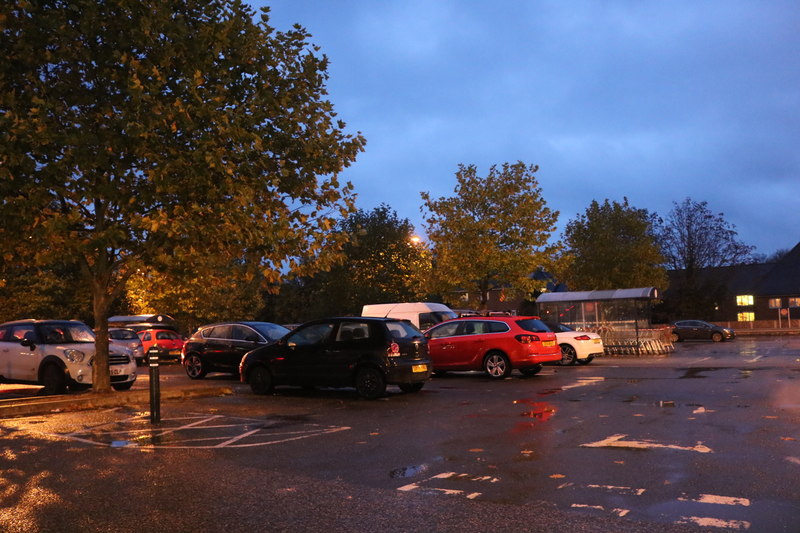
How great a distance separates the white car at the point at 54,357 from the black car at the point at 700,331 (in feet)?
122

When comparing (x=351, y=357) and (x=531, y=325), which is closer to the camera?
(x=351, y=357)

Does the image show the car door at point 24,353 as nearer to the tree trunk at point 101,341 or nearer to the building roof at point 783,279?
the tree trunk at point 101,341

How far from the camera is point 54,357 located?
16.5m

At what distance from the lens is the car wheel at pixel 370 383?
14609 mm

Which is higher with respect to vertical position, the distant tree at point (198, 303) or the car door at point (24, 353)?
the distant tree at point (198, 303)

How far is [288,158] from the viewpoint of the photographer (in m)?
15.1

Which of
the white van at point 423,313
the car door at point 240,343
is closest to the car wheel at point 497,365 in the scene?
the car door at point 240,343

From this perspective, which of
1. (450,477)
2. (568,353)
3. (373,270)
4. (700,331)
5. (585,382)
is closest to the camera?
(450,477)

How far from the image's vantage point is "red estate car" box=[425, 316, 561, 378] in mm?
18766

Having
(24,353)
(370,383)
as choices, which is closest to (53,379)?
(24,353)

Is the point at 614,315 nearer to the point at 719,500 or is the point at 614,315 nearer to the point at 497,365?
the point at 497,365

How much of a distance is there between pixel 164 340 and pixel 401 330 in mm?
19705

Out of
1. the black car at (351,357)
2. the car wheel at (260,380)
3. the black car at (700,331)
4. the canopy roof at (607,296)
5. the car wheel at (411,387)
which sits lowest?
the black car at (700,331)

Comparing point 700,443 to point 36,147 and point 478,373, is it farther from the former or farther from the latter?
point 478,373
